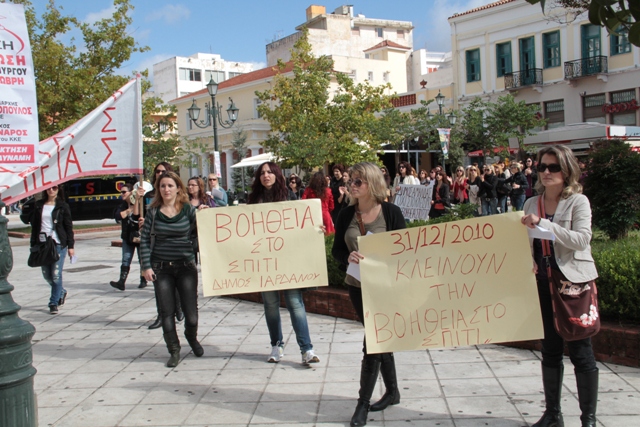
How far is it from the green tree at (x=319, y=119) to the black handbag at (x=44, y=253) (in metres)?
16.1

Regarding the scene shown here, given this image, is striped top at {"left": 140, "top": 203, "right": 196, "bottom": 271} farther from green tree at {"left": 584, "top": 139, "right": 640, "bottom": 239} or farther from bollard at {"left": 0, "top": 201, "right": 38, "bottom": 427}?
green tree at {"left": 584, "top": 139, "right": 640, "bottom": 239}

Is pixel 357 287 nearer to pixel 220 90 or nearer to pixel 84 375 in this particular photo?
pixel 84 375

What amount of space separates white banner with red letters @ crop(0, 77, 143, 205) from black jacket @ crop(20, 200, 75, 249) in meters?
2.56

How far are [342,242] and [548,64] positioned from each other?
32.9 m

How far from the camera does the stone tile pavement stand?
4516 mm

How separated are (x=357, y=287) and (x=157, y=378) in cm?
221

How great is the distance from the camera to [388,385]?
15.1 ft

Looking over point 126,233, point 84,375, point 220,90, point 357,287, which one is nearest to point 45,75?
point 126,233

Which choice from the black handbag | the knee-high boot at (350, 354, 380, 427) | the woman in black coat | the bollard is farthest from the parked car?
the bollard

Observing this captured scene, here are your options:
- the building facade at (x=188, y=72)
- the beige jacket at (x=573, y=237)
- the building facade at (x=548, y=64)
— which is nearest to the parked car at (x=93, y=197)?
the building facade at (x=548, y=64)

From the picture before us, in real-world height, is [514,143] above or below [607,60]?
below

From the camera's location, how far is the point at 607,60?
3125 centimetres

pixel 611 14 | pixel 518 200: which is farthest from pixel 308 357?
pixel 518 200

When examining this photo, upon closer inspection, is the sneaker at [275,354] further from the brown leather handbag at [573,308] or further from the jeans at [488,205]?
the jeans at [488,205]
